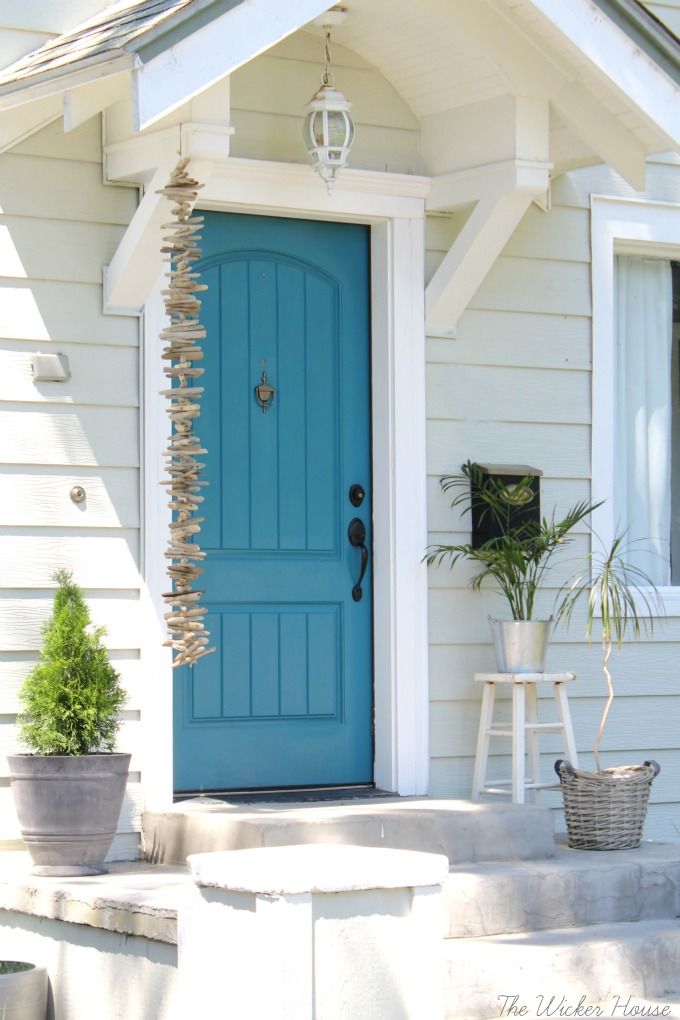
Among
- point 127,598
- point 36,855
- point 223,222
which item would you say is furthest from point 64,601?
point 223,222

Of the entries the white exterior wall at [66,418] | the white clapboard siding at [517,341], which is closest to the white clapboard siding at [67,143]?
the white exterior wall at [66,418]

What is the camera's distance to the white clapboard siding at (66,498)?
4863 mm

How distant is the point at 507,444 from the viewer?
5699 mm

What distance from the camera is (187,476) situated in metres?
4.51

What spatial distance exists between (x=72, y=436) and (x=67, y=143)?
96 centimetres

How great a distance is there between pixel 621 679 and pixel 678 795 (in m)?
0.54

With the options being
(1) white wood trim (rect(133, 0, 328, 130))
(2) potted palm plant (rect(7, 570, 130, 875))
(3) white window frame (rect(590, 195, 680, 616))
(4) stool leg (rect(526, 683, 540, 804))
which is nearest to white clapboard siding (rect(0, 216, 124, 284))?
(1) white wood trim (rect(133, 0, 328, 130))

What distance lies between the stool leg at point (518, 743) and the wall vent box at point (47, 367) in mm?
1870

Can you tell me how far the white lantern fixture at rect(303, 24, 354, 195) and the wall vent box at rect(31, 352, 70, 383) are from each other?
3.52 ft

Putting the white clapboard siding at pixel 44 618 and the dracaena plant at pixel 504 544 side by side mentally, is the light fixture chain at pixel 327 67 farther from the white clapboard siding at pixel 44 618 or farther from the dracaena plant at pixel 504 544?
the white clapboard siding at pixel 44 618

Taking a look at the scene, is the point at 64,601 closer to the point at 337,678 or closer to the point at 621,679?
the point at 337,678

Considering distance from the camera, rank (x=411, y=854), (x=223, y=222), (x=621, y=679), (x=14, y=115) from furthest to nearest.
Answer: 1. (x=621, y=679)
2. (x=223, y=222)
3. (x=14, y=115)
4. (x=411, y=854)

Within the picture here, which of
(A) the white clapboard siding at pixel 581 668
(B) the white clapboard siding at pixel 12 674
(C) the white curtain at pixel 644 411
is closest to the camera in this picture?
(B) the white clapboard siding at pixel 12 674

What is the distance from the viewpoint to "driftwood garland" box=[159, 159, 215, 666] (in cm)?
450
